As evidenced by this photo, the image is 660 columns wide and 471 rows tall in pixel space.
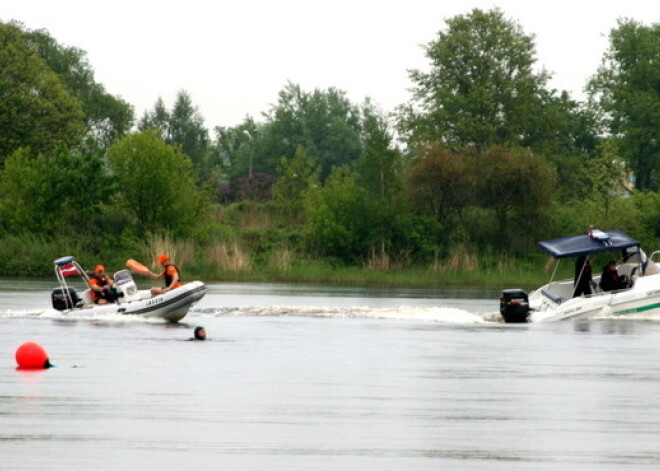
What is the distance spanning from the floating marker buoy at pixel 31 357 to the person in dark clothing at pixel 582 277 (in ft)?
52.5

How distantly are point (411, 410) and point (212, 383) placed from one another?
3.91 m

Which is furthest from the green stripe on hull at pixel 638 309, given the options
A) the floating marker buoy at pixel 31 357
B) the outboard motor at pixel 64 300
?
the floating marker buoy at pixel 31 357

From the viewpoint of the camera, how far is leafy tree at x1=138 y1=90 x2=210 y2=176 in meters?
122

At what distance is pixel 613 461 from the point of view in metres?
15.9

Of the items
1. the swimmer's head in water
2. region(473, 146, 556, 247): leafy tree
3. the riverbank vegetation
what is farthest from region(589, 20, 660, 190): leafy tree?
the swimmer's head in water

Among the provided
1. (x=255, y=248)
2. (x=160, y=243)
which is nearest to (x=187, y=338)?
(x=160, y=243)

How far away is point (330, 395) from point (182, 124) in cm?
10270

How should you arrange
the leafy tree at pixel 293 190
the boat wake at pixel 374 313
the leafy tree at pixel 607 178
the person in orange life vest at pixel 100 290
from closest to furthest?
1. the person in orange life vest at pixel 100 290
2. the boat wake at pixel 374 313
3. the leafy tree at pixel 607 178
4. the leafy tree at pixel 293 190

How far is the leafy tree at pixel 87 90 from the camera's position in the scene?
4577 inches

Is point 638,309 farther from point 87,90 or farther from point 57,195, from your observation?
point 87,90

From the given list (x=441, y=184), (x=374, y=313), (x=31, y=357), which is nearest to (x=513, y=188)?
(x=441, y=184)

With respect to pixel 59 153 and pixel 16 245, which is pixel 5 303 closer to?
pixel 16 245

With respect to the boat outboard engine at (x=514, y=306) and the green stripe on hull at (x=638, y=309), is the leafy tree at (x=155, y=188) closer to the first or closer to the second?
the boat outboard engine at (x=514, y=306)

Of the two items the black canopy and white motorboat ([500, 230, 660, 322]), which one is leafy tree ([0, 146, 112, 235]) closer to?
the black canopy
